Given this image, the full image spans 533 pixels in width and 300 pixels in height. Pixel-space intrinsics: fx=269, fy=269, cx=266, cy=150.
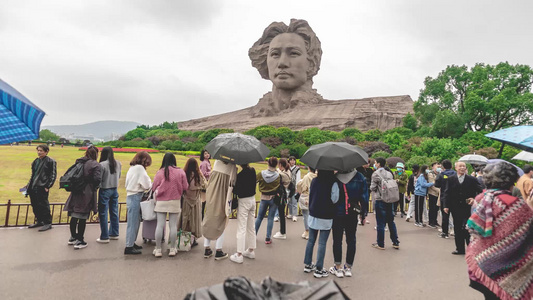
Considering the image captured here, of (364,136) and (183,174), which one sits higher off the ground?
(364,136)

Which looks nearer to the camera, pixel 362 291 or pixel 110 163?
pixel 362 291

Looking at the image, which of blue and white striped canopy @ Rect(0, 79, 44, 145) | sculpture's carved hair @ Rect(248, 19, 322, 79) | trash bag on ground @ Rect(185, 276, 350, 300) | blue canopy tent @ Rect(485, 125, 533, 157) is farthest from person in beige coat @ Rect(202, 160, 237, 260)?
sculpture's carved hair @ Rect(248, 19, 322, 79)

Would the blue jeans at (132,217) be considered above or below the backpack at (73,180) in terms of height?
below

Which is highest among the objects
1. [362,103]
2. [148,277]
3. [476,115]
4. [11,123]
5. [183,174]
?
[362,103]

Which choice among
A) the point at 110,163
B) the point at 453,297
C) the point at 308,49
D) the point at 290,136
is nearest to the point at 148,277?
the point at 110,163

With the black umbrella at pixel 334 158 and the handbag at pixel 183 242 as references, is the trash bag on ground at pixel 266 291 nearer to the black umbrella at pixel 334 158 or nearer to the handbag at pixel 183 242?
the black umbrella at pixel 334 158

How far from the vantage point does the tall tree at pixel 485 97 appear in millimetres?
21297

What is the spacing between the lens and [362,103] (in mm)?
38594

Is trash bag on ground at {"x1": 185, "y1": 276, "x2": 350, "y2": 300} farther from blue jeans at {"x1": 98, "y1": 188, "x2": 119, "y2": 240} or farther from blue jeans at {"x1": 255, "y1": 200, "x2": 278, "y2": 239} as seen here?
blue jeans at {"x1": 98, "y1": 188, "x2": 119, "y2": 240}

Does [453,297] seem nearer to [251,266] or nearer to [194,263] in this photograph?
[251,266]

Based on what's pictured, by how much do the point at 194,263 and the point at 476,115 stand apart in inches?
1069

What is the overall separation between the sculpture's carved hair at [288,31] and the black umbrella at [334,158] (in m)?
41.6

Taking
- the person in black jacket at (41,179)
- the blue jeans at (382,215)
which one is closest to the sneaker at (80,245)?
the person in black jacket at (41,179)

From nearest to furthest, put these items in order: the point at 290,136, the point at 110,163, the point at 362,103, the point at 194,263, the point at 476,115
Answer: the point at 194,263
the point at 110,163
the point at 476,115
the point at 290,136
the point at 362,103
